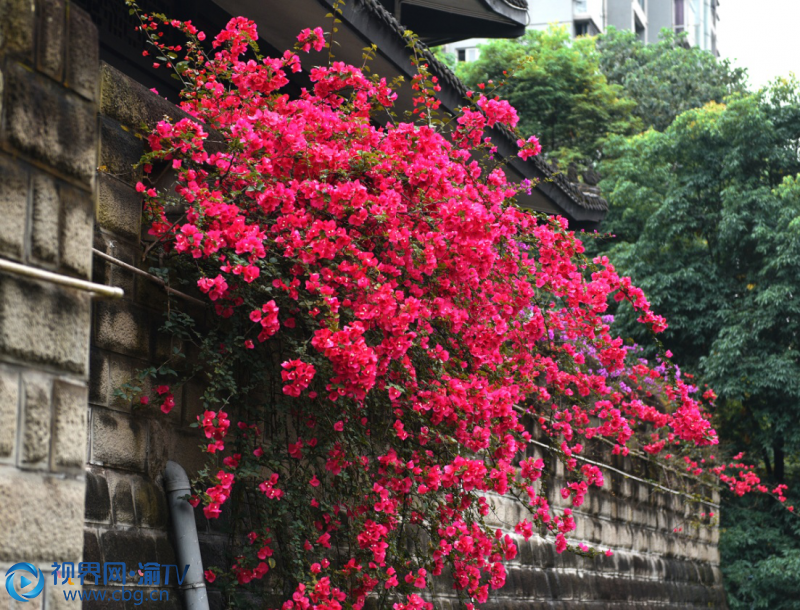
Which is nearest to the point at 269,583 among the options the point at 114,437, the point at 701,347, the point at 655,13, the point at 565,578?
the point at 114,437

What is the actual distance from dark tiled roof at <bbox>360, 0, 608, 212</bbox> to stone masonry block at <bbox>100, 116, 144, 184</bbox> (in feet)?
10.4

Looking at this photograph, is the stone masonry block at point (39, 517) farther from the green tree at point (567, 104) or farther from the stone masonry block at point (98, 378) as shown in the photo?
the green tree at point (567, 104)

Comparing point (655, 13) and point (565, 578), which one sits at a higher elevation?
point (655, 13)

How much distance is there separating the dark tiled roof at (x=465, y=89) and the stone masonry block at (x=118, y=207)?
10.9 ft

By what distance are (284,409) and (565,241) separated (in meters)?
2.55

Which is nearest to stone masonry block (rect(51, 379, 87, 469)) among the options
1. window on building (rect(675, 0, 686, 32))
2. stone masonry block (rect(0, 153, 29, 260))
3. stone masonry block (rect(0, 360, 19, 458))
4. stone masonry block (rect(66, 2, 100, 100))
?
stone masonry block (rect(0, 360, 19, 458))

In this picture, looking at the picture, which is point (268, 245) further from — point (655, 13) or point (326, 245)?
point (655, 13)

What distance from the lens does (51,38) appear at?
2.82m

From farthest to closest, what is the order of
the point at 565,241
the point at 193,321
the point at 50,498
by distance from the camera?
the point at 565,241 < the point at 193,321 < the point at 50,498

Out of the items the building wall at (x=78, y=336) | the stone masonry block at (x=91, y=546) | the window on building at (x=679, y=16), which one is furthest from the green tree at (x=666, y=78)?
the stone masonry block at (x=91, y=546)

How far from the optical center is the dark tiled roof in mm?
7749

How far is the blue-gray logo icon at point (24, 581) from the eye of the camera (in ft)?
8.14

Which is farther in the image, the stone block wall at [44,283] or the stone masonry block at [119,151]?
the stone masonry block at [119,151]

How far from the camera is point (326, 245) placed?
4.59 m
